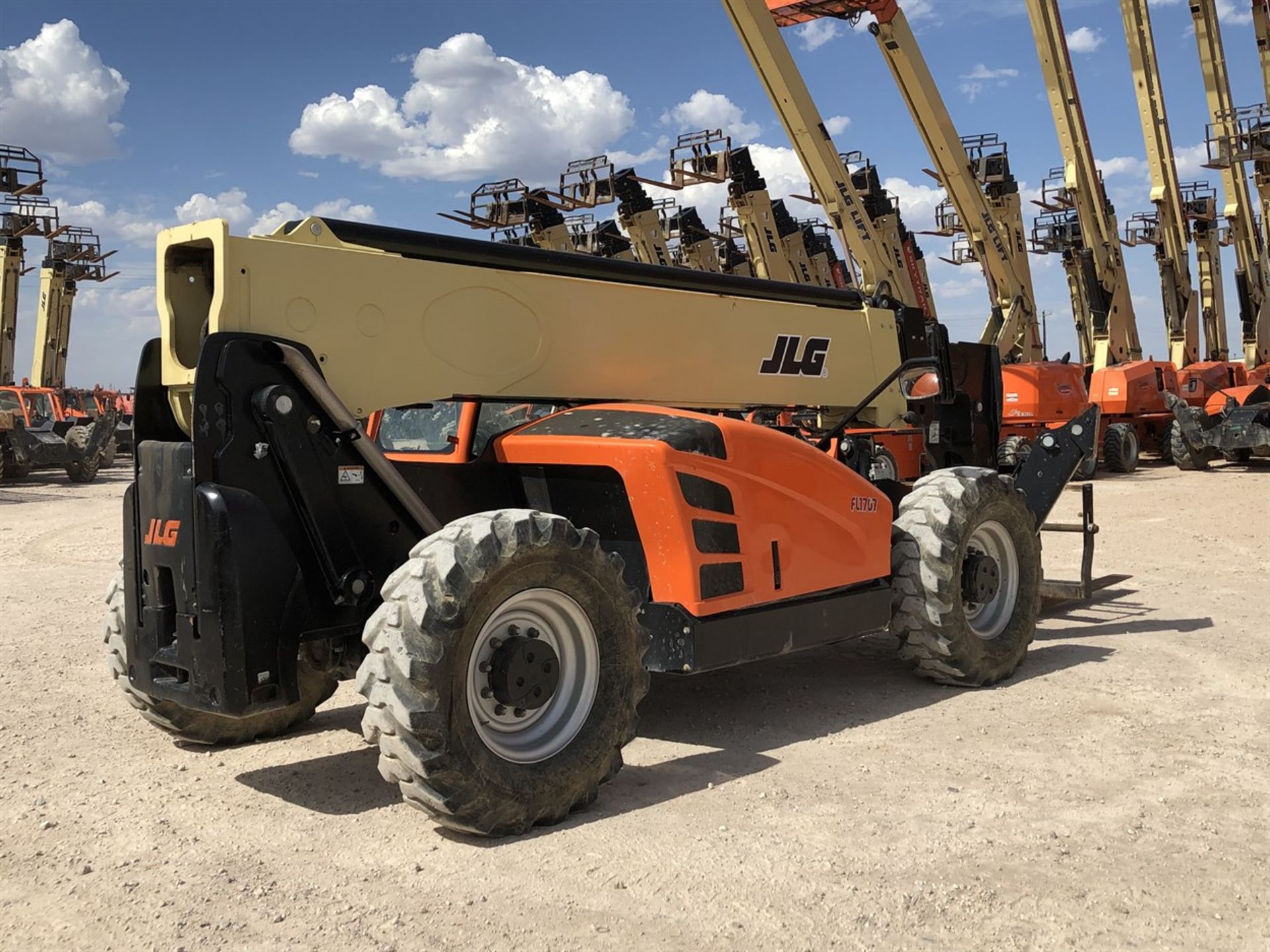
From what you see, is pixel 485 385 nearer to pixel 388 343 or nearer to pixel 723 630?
pixel 388 343

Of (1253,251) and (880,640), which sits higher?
(1253,251)

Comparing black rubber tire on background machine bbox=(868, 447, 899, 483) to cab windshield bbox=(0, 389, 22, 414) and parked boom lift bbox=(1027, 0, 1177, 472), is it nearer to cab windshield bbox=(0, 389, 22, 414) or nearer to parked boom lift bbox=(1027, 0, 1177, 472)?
parked boom lift bbox=(1027, 0, 1177, 472)

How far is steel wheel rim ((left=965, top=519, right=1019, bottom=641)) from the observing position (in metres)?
7.07

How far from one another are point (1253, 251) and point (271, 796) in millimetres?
34211

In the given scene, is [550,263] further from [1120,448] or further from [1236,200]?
[1236,200]

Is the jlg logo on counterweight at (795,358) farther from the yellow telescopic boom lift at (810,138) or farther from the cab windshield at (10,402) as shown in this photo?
the cab windshield at (10,402)

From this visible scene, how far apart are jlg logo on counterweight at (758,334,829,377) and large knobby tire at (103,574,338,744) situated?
3.01 m

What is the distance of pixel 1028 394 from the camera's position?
22422 mm

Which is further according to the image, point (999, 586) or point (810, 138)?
point (810, 138)

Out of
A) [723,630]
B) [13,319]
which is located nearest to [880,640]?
[723,630]

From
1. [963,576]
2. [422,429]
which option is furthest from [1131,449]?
[422,429]

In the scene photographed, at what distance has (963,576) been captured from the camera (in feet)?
22.7

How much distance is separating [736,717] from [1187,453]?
68.6 ft

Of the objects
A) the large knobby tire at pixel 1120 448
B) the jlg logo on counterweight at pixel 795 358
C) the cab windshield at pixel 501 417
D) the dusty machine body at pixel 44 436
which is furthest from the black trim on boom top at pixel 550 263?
the dusty machine body at pixel 44 436
